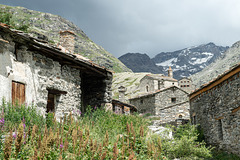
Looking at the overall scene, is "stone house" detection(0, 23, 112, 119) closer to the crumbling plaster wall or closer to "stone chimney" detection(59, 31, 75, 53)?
the crumbling plaster wall

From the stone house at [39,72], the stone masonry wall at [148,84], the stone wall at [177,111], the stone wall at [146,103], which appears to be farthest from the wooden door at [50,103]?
the stone masonry wall at [148,84]

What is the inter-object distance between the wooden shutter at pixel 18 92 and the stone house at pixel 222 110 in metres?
7.85

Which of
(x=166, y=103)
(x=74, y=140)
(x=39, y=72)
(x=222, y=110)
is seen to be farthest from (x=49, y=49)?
(x=166, y=103)

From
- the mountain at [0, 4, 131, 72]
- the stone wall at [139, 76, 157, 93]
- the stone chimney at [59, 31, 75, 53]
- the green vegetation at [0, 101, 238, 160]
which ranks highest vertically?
the mountain at [0, 4, 131, 72]

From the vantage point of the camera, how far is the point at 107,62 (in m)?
126

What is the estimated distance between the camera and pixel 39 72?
808cm

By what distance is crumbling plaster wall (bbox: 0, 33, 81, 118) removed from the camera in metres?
6.81

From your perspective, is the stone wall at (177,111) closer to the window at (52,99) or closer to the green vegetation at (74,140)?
the green vegetation at (74,140)

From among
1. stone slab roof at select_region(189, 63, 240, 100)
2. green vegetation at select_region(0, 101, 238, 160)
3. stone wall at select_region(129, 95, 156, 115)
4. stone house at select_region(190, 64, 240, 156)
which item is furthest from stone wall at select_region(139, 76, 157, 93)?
green vegetation at select_region(0, 101, 238, 160)

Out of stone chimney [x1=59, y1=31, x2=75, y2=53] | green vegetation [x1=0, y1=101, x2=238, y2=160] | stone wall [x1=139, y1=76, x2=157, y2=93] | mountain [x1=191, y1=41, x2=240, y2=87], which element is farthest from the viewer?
mountain [x1=191, y1=41, x2=240, y2=87]

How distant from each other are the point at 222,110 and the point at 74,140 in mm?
9062

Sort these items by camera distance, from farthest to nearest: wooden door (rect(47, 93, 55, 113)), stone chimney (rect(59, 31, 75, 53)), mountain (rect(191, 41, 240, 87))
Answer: mountain (rect(191, 41, 240, 87)) < stone chimney (rect(59, 31, 75, 53)) < wooden door (rect(47, 93, 55, 113))

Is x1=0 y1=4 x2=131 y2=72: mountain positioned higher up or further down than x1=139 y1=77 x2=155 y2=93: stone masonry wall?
higher up

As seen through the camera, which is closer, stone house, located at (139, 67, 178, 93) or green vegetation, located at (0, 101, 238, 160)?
green vegetation, located at (0, 101, 238, 160)
